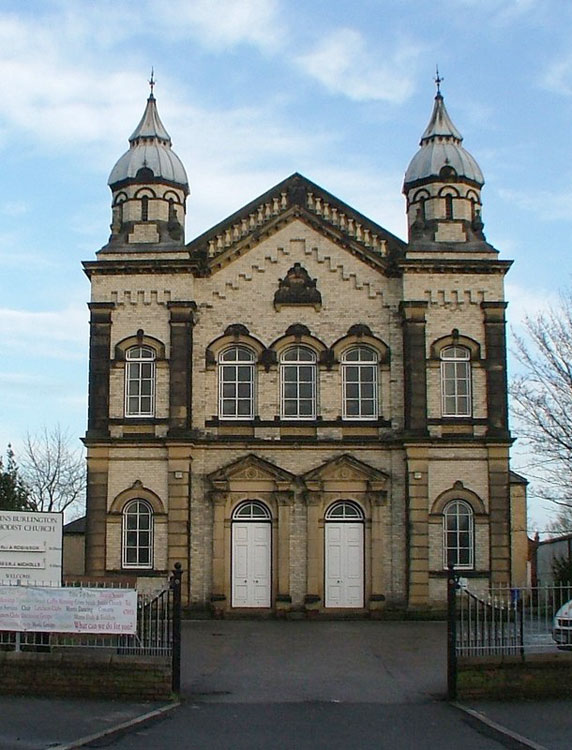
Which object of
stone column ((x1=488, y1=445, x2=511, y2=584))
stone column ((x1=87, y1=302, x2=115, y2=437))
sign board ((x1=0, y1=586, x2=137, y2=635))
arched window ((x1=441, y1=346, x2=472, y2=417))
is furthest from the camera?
arched window ((x1=441, y1=346, x2=472, y2=417))

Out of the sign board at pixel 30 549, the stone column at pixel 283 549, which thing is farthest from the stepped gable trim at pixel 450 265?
the sign board at pixel 30 549

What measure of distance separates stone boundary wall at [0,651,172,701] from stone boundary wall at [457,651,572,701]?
425 centimetres

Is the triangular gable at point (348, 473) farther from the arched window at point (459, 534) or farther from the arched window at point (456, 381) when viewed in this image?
the arched window at point (456, 381)

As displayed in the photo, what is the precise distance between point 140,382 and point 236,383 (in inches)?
109

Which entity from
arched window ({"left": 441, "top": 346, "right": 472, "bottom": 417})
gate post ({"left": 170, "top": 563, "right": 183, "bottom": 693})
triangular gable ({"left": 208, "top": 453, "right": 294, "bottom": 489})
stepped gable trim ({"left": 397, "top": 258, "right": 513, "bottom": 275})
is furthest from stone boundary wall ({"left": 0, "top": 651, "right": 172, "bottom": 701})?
stepped gable trim ({"left": 397, "top": 258, "right": 513, "bottom": 275})

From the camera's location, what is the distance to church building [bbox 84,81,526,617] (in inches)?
1222

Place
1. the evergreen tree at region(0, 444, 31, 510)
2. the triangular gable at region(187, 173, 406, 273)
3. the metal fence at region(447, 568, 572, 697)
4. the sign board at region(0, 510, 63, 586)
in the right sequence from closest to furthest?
the metal fence at region(447, 568, 572, 697), the sign board at region(0, 510, 63, 586), the triangular gable at region(187, 173, 406, 273), the evergreen tree at region(0, 444, 31, 510)

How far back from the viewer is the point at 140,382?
3206 centimetres

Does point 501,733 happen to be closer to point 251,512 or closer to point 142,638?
point 142,638

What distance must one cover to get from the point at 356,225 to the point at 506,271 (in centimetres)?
462

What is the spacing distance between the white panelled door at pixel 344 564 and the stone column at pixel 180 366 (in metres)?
5.08

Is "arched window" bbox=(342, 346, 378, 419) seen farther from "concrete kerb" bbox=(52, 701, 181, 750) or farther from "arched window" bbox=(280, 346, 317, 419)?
"concrete kerb" bbox=(52, 701, 181, 750)

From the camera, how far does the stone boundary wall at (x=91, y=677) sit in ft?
51.3

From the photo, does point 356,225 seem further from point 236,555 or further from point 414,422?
point 236,555
